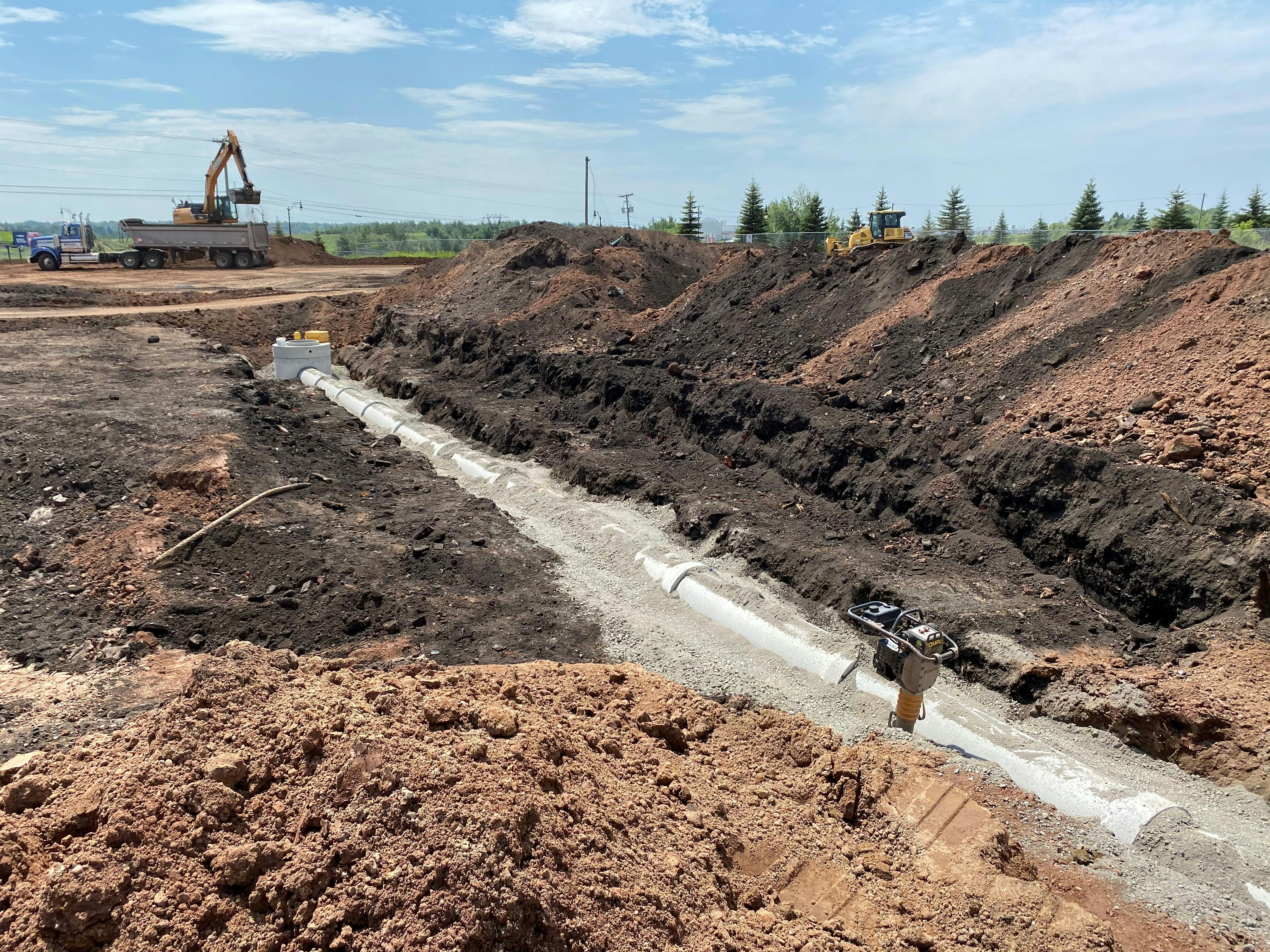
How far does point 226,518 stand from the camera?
8836 mm

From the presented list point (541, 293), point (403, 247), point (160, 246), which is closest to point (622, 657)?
point (541, 293)

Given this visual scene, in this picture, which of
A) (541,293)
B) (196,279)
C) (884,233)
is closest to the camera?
(541,293)

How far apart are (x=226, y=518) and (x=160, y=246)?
3660cm

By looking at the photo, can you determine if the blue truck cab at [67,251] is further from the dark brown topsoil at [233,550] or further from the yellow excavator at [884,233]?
the yellow excavator at [884,233]

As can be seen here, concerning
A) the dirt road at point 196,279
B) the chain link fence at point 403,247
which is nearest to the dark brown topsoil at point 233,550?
the dirt road at point 196,279

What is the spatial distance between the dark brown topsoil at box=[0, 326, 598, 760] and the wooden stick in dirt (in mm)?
93

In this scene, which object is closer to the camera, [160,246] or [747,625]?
[747,625]

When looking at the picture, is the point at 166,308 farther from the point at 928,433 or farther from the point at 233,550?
the point at 928,433

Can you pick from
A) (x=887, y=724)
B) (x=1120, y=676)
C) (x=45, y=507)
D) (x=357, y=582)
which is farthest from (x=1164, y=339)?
(x=45, y=507)

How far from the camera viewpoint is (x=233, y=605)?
24.4 feet

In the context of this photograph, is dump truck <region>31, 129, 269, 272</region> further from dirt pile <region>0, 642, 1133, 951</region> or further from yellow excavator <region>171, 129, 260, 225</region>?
dirt pile <region>0, 642, 1133, 951</region>

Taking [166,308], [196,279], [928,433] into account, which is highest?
[196,279]

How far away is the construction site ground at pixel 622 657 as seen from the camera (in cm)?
347

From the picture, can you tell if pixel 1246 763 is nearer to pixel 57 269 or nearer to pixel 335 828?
pixel 335 828
